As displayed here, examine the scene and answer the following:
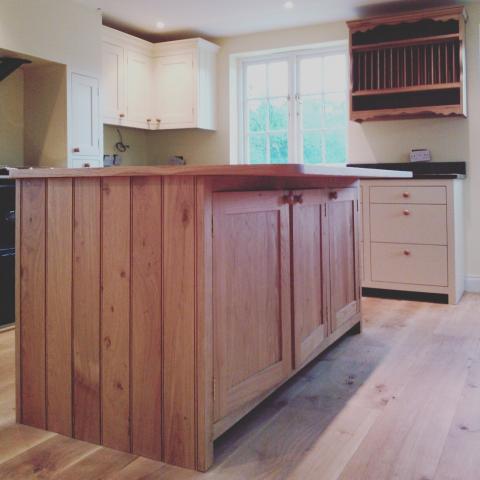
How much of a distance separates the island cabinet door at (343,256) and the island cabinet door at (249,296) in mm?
594

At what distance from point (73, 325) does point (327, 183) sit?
4.48 ft

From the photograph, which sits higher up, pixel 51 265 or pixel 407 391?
pixel 51 265

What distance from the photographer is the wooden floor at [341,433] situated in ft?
5.33

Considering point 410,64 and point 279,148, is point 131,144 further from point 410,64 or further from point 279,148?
point 410,64

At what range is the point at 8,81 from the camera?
4.37 meters

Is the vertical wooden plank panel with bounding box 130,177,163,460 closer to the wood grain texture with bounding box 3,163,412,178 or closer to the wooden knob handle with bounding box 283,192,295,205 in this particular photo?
the wood grain texture with bounding box 3,163,412,178

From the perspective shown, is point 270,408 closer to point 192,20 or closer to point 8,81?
point 8,81

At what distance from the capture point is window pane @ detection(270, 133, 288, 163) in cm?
549

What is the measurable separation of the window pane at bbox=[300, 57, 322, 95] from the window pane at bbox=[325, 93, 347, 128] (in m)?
0.15

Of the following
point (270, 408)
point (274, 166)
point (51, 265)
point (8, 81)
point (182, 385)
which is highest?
point (8, 81)

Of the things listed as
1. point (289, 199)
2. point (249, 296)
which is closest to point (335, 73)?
point (289, 199)

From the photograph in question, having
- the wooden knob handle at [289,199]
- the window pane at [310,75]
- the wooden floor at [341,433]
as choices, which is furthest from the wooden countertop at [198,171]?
the window pane at [310,75]

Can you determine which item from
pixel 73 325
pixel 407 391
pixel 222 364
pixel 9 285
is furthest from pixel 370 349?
pixel 9 285

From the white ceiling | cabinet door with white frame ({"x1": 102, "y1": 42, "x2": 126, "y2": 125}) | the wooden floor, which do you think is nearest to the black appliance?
the wooden floor
